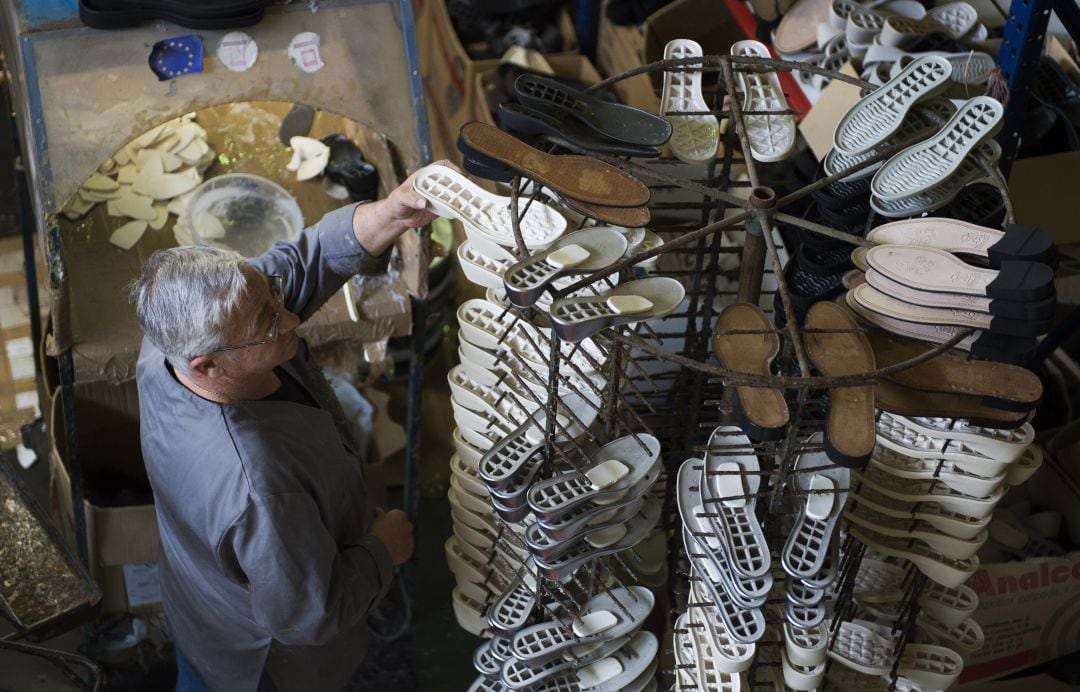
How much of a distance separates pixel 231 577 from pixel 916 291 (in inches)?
55.3

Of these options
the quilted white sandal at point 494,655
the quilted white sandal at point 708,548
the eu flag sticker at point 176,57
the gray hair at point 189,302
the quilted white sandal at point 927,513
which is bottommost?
the quilted white sandal at point 494,655

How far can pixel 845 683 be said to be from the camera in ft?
8.32

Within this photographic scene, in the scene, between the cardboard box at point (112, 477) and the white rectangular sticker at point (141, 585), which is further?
the white rectangular sticker at point (141, 585)

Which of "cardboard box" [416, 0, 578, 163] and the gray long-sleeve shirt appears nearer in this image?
the gray long-sleeve shirt

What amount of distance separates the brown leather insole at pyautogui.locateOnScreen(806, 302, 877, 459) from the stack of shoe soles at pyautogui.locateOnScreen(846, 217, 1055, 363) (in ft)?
0.18

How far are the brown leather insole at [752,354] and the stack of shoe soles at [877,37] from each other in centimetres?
109

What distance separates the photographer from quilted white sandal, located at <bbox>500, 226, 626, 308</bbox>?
6.33 feet

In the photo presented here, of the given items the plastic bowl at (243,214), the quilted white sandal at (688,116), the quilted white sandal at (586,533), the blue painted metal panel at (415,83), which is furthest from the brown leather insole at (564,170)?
the plastic bowl at (243,214)

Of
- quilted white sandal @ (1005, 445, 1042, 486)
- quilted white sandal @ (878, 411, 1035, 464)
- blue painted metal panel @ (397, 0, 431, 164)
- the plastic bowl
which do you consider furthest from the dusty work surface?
quilted white sandal @ (1005, 445, 1042, 486)

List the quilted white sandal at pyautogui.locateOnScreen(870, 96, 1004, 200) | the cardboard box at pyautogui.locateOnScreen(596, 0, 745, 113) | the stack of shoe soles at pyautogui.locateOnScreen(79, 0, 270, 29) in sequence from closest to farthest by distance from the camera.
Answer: the quilted white sandal at pyautogui.locateOnScreen(870, 96, 1004, 200) → the stack of shoe soles at pyautogui.locateOnScreen(79, 0, 270, 29) → the cardboard box at pyautogui.locateOnScreen(596, 0, 745, 113)

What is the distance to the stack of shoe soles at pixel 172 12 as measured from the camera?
8.96 feet

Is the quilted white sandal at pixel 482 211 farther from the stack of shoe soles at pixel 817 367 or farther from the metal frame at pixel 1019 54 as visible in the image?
the metal frame at pixel 1019 54

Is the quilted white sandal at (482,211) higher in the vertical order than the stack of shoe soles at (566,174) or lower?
lower

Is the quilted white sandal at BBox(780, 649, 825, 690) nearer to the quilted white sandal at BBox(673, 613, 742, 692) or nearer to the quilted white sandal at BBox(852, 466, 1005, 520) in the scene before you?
the quilted white sandal at BBox(673, 613, 742, 692)
